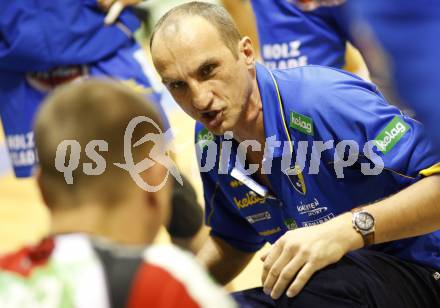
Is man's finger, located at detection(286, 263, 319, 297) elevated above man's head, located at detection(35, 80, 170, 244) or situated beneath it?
situated beneath

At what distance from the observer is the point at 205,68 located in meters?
2.13

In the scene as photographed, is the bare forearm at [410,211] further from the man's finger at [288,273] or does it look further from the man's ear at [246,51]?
the man's ear at [246,51]

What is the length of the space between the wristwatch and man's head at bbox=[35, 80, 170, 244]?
55 cm

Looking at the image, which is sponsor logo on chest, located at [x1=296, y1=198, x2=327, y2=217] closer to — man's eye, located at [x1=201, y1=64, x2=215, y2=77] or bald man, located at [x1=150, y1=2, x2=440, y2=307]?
bald man, located at [x1=150, y1=2, x2=440, y2=307]

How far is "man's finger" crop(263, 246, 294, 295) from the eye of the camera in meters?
1.85

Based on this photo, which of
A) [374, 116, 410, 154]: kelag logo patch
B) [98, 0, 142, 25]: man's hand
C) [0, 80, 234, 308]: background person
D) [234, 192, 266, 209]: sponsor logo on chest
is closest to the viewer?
[0, 80, 234, 308]: background person

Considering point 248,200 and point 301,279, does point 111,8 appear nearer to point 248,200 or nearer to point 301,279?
point 248,200

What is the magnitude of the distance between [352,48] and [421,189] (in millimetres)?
1675

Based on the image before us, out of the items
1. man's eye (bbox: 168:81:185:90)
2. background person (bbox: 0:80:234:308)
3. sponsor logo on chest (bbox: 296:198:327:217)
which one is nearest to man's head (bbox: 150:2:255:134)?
man's eye (bbox: 168:81:185:90)

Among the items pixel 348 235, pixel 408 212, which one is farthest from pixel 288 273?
pixel 408 212

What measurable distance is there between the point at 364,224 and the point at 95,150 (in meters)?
0.67

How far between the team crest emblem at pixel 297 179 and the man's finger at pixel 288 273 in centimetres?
30

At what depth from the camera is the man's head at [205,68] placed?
212cm

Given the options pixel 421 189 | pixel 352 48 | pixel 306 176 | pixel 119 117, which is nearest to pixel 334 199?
pixel 306 176
